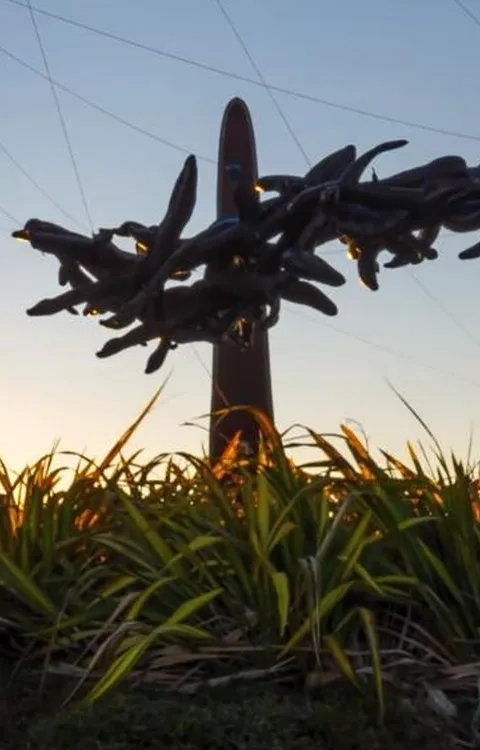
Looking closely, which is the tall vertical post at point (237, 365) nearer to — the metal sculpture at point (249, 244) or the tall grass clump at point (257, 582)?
the metal sculpture at point (249, 244)

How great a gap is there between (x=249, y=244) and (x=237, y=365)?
9.15ft

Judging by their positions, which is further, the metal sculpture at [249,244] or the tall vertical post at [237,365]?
the tall vertical post at [237,365]

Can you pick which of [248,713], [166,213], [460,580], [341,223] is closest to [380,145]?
[341,223]

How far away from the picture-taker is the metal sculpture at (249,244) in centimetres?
685

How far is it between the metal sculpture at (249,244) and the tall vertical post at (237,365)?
134 centimetres

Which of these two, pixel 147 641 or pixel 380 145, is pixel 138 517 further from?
pixel 380 145

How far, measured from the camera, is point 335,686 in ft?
15.3

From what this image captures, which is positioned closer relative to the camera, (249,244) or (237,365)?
(249,244)

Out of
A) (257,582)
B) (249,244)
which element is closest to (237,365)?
(249,244)

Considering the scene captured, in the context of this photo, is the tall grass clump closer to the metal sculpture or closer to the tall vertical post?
the metal sculpture

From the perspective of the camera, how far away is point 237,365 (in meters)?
9.70

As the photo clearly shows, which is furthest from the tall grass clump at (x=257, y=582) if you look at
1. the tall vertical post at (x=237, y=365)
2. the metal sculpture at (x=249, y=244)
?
the tall vertical post at (x=237, y=365)

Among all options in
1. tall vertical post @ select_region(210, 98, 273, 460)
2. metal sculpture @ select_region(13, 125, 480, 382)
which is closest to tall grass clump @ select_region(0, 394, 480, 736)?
metal sculpture @ select_region(13, 125, 480, 382)

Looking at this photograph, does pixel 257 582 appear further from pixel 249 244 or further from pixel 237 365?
pixel 237 365
